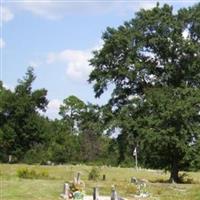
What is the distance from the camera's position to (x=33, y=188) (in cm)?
3212

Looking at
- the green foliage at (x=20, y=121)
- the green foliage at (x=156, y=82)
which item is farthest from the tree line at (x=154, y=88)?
the green foliage at (x=20, y=121)

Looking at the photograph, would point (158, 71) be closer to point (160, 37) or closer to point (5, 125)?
point (160, 37)

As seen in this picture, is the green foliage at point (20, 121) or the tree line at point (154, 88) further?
the green foliage at point (20, 121)

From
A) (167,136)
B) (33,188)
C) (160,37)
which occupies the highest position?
(160,37)

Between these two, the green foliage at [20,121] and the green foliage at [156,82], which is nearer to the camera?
the green foliage at [156,82]

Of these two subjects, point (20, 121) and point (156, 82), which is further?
point (20, 121)

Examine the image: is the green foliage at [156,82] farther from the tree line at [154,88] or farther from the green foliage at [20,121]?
the green foliage at [20,121]

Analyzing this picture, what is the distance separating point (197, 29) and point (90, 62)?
859 cm

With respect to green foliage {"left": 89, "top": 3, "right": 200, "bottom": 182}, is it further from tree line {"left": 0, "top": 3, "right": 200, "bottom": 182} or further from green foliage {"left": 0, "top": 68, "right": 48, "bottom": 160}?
green foliage {"left": 0, "top": 68, "right": 48, "bottom": 160}

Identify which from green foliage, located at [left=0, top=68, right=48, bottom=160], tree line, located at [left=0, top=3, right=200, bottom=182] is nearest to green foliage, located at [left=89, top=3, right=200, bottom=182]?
tree line, located at [left=0, top=3, right=200, bottom=182]

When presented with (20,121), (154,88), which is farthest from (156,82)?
(20,121)

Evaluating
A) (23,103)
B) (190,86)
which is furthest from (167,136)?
(23,103)

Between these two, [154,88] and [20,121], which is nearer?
[154,88]

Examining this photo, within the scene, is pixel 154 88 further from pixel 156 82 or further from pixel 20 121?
pixel 20 121
